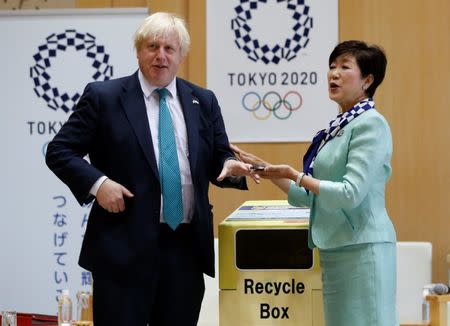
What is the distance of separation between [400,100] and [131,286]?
150 inches

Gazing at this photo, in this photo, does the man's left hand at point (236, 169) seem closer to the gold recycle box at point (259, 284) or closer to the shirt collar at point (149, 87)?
the gold recycle box at point (259, 284)

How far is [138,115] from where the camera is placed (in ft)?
9.57

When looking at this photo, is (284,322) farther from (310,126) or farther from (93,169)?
(310,126)

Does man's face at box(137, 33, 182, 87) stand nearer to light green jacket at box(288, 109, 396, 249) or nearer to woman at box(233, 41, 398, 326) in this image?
woman at box(233, 41, 398, 326)

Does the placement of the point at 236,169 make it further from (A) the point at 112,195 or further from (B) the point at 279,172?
(A) the point at 112,195

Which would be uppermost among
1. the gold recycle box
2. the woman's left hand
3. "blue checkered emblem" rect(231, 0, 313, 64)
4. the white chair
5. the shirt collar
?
"blue checkered emblem" rect(231, 0, 313, 64)

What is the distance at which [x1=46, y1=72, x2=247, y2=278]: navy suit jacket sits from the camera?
2.82 m

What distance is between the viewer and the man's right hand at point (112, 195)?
2.76 m

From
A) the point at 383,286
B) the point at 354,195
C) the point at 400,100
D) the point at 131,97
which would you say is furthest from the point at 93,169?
the point at 400,100

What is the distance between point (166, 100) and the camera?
2.99 meters

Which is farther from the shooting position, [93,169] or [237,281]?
[237,281]

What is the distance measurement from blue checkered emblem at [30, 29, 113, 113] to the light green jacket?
356cm

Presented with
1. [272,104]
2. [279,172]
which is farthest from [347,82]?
[272,104]

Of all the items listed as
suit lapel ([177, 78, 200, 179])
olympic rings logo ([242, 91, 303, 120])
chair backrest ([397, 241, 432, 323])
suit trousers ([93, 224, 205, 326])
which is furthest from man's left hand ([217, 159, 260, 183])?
olympic rings logo ([242, 91, 303, 120])
